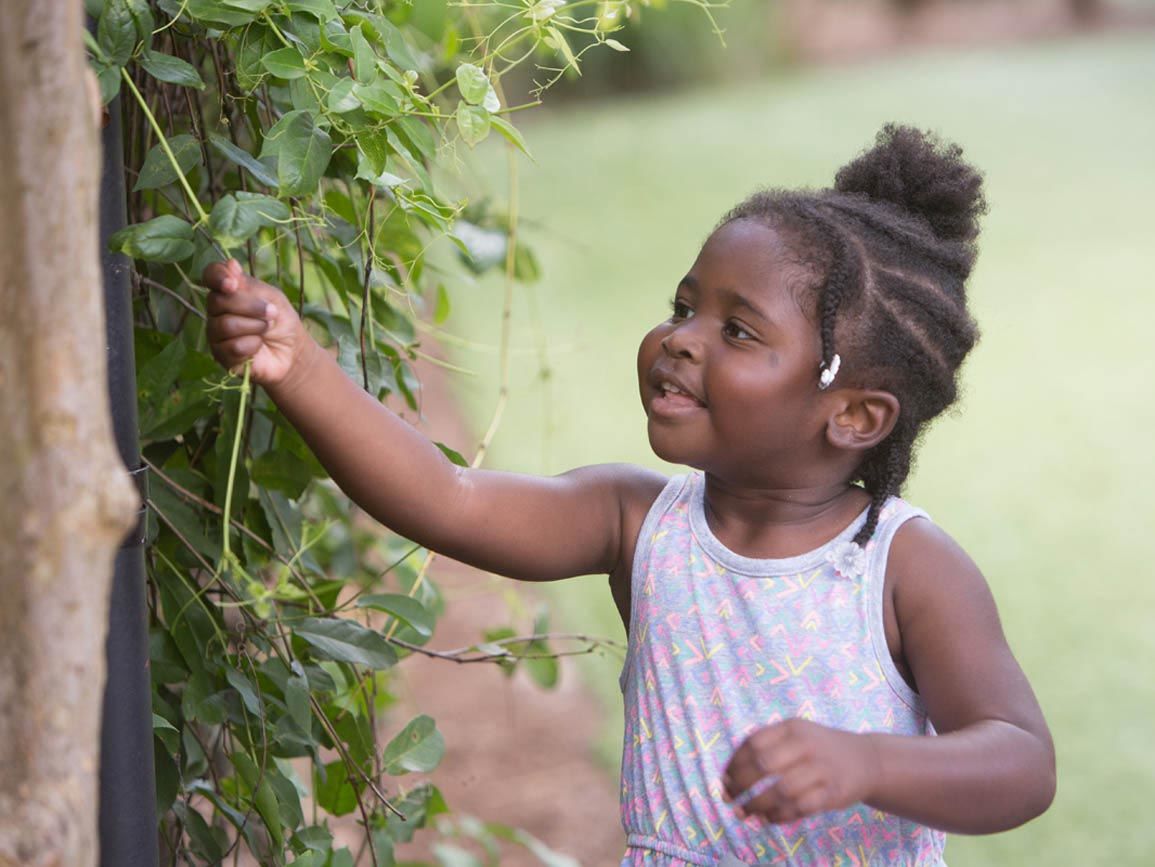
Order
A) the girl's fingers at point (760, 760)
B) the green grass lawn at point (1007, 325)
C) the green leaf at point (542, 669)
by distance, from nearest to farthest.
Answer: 1. the girl's fingers at point (760, 760)
2. the green leaf at point (542, 669)
3. the green grass lawn at point (1007, 325)

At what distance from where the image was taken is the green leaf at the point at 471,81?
1.36m

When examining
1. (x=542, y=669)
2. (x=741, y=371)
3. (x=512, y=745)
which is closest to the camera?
(x=741, y=371)

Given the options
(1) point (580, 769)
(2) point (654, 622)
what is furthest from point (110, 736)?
(1) point (580, 769)

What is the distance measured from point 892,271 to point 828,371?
0.14 metres

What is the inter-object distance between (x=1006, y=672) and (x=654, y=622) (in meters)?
0.36

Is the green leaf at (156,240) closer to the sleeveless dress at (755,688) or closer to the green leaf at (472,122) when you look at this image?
the green leaf at (472,122)

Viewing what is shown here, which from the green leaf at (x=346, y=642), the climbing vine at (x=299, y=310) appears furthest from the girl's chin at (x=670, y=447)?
the green leaf at (x=346, y=642)

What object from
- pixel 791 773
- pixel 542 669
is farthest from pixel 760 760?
pixel 542 669

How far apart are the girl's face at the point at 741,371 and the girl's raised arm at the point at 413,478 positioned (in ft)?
0.47

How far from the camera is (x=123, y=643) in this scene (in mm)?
1262

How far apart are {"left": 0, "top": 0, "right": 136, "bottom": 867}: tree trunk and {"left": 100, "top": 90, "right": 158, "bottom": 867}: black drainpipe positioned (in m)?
0.37

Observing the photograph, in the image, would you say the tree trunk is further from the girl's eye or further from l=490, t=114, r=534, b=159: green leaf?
the girl's eye

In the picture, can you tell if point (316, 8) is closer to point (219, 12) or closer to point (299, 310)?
point (219, 12)

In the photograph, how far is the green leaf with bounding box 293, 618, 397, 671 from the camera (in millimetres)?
1618
